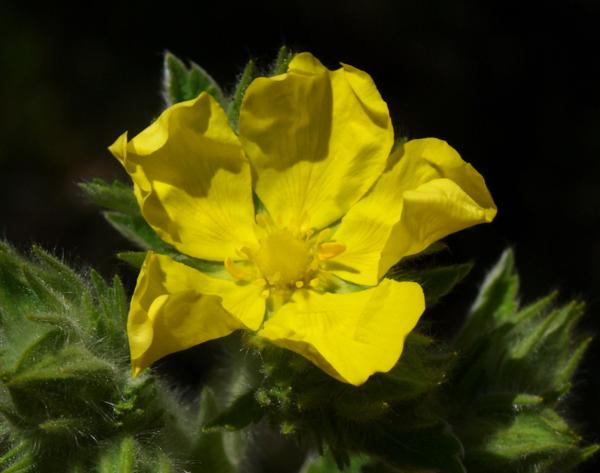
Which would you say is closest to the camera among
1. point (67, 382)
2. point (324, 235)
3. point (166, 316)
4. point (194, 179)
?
point (166, 316)

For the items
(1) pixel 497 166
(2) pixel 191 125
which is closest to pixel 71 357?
(2) pixel 191 125

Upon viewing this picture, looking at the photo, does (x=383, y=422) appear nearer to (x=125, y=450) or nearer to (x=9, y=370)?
(x=125, y=450)

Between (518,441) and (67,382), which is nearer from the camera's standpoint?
(67,382)

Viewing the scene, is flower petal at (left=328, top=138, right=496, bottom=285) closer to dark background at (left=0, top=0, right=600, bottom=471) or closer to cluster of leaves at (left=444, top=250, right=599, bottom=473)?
Answer: cluster of leaves at (left=444, top=250, right=599, bottom=473)

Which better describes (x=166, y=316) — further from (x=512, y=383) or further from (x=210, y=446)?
(x=512, y=383)

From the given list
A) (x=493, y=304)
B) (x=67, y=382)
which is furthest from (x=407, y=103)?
(x=67, y=382)

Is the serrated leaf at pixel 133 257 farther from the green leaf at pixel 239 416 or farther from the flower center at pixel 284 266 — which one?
the green leaf at pixel 239 416
